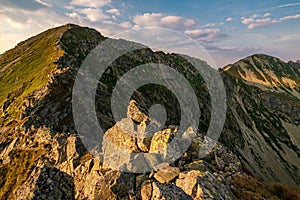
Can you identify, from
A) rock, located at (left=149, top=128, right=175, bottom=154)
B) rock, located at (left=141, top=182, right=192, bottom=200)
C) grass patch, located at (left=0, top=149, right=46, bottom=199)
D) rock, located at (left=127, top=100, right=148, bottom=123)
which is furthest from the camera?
grass patch, located at (left=0, top=149, right=46, bottom=199)

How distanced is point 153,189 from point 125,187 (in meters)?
3.23

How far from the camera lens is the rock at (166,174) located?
23406mm

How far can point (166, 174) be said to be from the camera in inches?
945

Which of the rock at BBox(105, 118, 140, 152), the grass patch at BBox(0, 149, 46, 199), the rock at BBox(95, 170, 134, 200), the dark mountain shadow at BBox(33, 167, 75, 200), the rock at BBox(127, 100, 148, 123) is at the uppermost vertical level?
the rock at BBox(127, 100, 148, 123)

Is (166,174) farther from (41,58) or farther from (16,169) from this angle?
(41,58)

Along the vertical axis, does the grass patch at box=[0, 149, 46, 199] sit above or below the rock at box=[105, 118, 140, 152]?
below

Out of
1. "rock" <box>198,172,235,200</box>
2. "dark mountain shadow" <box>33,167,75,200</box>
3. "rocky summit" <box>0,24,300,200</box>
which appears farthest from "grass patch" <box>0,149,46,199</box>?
"rock" <box>198,172,235,200</box>

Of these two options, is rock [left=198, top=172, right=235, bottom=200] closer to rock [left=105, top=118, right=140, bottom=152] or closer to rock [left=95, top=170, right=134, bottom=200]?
rock [left=95, top=170, right=134, bottom=200]

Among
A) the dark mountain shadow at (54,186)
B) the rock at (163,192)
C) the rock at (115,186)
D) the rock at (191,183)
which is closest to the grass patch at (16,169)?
the dark mountain shadow at (54,186)

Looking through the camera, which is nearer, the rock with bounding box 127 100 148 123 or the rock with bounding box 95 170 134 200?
the rock with bounding box 95 170 134 200

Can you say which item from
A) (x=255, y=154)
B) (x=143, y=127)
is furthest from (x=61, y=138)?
(x=255, y=154)

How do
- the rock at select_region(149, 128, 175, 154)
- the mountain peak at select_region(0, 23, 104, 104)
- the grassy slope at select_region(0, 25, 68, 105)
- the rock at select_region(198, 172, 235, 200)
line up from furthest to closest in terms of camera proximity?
1. the mountain peak at select_region(0, 23, 104, 104)
2. the grassy slope at select_region(0, 25, 68, 105)
3. the rock at select_region(149, 128, 175, 154)
4. the rock at select_region(198, 172, 235, 200)

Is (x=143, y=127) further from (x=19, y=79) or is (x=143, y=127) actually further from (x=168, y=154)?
(x=19, y=79)

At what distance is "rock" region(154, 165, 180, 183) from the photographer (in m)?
23.4
